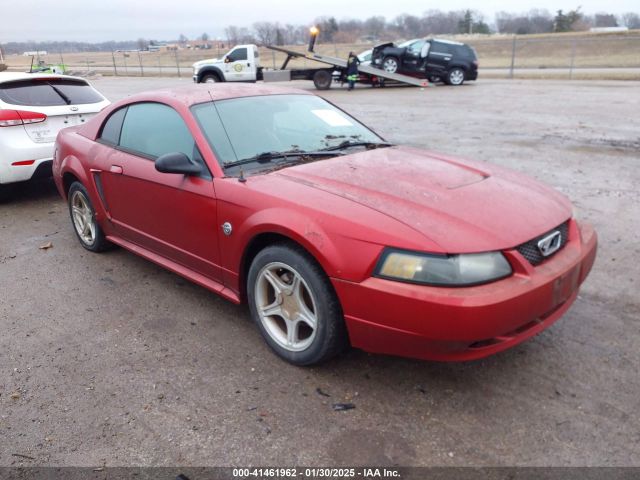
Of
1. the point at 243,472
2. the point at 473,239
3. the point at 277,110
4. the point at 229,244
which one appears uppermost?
the point at 277,110

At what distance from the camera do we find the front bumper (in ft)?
7.59

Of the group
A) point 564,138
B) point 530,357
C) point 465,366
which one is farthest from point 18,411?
point 564,138

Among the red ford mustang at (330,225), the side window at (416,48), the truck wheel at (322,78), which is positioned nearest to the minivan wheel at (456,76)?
the side window at (416,48)

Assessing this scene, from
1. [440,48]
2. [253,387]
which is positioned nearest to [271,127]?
[253,387]

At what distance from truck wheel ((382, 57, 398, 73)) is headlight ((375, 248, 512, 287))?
21.1 metres

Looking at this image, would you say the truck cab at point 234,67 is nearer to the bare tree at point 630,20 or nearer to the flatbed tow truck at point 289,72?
the flatbed tow truck at point 289,72

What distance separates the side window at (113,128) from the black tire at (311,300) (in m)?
1.97

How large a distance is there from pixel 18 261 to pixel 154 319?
1963 mm

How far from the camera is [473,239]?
2.43m

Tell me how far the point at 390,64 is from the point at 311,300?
20964mm

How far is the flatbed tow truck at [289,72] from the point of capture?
Answer: 2067cm

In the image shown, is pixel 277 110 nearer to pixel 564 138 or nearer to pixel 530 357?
pixel 530 357

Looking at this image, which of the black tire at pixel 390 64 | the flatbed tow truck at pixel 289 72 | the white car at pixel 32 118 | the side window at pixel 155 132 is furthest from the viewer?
the black tire at pixel 390 64

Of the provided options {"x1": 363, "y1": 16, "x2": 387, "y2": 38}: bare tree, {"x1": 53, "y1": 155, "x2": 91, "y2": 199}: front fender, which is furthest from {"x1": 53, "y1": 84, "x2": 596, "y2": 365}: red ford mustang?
{"x1": 363, "y1": 16, "x2": 387, "y2": 38}: bare tree
